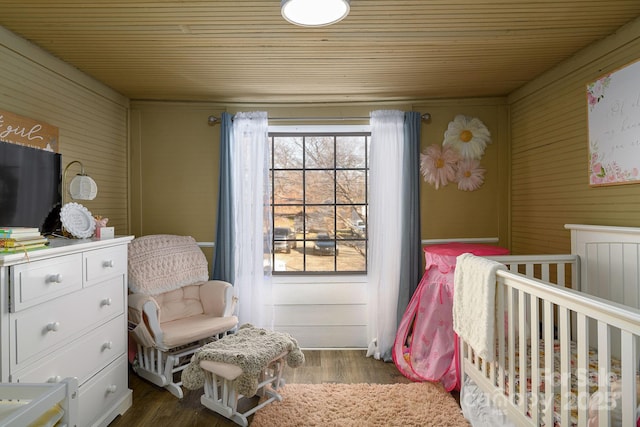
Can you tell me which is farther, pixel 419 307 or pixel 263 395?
pixel 419 307

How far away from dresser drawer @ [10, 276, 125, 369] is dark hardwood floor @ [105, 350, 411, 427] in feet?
2.15

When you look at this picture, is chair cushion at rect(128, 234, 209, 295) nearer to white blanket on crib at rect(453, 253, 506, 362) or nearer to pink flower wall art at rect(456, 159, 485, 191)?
white blanket on crib at rect(453, 253, 506, 362)

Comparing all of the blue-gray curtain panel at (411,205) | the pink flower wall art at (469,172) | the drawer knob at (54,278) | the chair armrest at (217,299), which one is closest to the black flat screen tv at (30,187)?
the drawer knob at (54,278)

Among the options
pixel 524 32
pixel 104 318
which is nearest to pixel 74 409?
pixel 104 318

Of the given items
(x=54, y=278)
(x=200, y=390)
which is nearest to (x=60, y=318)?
(x=54, y=278)

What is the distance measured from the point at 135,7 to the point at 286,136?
1896 mm

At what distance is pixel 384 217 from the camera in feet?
11.0

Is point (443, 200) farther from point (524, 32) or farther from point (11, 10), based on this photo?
point (11, 10)

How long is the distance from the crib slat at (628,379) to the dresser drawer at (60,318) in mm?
2229

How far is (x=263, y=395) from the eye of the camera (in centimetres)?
251

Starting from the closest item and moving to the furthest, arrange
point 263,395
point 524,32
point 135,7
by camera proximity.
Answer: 1. point 135,7
2. point 524,32
3. point 263,395

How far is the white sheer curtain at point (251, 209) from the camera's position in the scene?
3.35m

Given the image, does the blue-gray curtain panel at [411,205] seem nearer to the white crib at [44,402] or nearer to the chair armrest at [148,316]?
the chair armrest at [148,316]

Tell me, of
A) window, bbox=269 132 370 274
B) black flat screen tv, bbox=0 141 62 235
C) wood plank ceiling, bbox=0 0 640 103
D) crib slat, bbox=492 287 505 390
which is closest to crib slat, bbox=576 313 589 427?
crib slat, bbox=492 287 505 390
